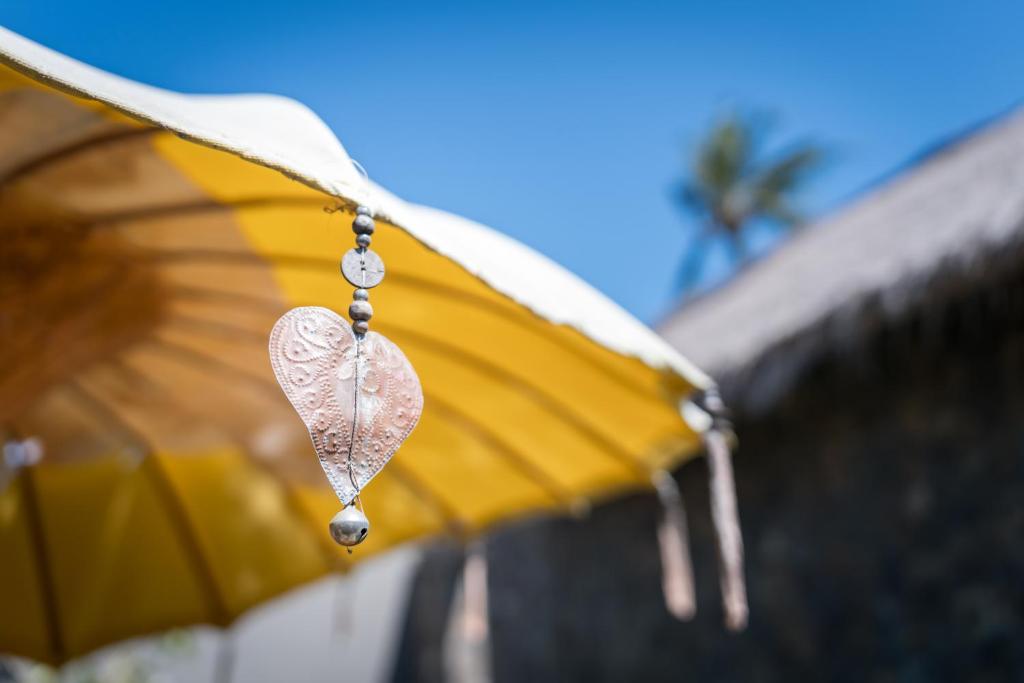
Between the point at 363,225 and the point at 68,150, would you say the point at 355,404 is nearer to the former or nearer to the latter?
the point at 363,225

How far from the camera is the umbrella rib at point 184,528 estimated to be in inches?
86.0

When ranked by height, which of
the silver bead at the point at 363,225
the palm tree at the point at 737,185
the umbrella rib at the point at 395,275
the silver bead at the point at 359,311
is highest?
the palm tree at the point at 737,185

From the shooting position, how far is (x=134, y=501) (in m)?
2.25

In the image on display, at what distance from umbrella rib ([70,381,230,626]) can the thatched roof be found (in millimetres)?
2523

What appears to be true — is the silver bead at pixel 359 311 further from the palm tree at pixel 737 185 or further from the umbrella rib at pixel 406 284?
the palm tree at pixel 737 185

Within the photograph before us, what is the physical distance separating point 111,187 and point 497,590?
584 centimetres

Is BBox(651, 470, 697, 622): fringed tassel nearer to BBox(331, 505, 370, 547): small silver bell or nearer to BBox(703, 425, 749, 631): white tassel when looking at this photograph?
BBox(703, 425, 749, 631): white tassel

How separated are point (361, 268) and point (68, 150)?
0.58 m

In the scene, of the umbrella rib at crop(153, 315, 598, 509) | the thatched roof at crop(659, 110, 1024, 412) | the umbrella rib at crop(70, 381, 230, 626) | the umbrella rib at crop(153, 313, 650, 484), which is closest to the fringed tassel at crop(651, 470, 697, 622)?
the umbrella rib at crop(153, 313, 650, 484)

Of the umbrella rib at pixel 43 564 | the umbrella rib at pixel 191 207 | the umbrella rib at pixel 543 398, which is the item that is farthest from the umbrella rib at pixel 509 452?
the umbrella rib at pixel 43 564

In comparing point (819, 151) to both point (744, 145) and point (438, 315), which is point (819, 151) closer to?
point (744, 145)

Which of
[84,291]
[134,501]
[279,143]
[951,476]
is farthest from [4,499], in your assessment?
[951,476]

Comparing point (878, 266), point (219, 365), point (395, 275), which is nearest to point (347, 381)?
point (395, 275)

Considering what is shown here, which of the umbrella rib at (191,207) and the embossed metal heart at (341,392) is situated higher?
the umbrella rib at (191,207)
